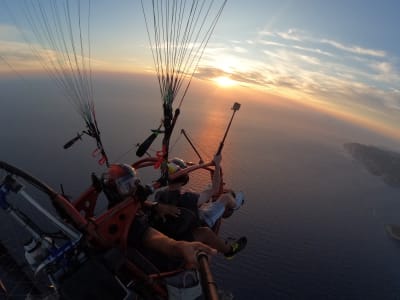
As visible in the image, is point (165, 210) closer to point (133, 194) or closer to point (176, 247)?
point (133, 194)

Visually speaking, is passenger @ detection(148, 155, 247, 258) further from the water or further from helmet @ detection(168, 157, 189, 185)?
the water

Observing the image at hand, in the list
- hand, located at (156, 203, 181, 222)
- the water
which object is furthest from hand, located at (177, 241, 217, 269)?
the water

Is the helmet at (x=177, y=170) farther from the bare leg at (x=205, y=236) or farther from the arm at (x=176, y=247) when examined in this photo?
the arm at (x=176, y=247)

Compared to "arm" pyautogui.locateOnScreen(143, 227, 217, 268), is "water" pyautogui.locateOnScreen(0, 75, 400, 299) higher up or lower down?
lower down

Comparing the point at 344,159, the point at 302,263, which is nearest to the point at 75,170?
the point at 302,263

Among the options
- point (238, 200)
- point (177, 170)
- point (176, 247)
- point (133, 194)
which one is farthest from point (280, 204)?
point (176, 247)

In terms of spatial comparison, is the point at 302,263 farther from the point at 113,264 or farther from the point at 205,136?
the point at 205,136
